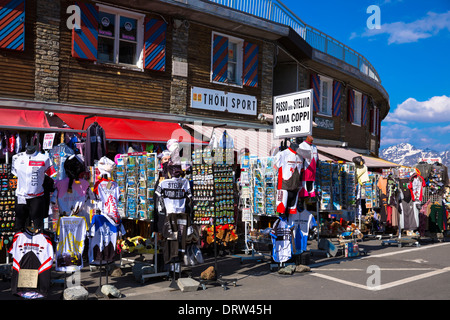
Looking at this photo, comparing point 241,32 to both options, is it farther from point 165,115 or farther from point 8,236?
point 8,236

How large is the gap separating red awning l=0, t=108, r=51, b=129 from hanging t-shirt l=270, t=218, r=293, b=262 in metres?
6.52

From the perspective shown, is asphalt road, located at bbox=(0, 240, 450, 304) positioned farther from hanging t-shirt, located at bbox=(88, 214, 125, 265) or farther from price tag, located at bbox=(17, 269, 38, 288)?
hanging t-shirt, located at bbox=(88, 214, 125, 265)

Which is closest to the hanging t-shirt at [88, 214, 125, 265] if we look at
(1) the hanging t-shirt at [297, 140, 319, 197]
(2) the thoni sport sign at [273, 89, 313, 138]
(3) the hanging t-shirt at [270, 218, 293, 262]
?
(3) the hanging t-shirt at [270, 218, 293, 262]

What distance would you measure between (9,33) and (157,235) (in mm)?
7391

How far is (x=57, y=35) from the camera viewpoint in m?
12.9

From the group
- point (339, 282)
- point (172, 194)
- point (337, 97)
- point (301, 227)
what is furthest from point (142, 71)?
point (337, 97)

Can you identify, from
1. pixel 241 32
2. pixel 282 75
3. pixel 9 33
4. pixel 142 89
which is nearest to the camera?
pixel 9 33

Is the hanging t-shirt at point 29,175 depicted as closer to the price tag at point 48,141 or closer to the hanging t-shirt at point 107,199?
the hanging t-shirt at point 107,199

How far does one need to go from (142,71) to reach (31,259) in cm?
915

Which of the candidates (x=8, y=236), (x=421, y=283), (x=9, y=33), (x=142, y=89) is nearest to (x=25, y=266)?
(x=8, y=236)

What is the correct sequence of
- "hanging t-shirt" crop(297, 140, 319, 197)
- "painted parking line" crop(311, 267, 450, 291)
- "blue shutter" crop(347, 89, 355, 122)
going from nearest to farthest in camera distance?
"painted parking line" crop(311, 267, 450, 291), "hanging t-shirt" crop(297, 140, 319, 197), "blue shutter" crop(347, 89, 355, 122)

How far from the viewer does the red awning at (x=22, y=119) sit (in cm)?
1107

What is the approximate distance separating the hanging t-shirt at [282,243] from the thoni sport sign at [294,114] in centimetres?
199

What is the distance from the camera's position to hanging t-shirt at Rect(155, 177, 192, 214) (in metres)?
7.82
